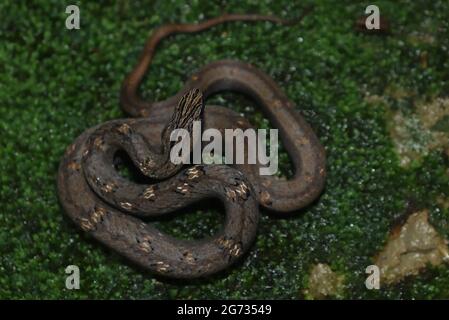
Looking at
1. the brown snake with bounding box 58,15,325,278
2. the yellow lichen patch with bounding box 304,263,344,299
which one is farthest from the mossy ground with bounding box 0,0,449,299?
Result: the brown snake with bounding box 58,15,325,278

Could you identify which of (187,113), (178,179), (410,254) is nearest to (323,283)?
(410,254)

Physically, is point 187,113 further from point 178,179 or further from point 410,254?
point 410,254

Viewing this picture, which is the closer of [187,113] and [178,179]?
[187,113]

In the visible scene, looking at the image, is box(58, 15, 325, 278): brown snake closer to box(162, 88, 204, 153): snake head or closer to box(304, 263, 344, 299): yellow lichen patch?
box(162, 88, 204, 153): snake head

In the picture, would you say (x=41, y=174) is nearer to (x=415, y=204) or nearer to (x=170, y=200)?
(x=170, y=200)

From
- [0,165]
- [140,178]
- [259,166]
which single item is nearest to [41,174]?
[0,165]
